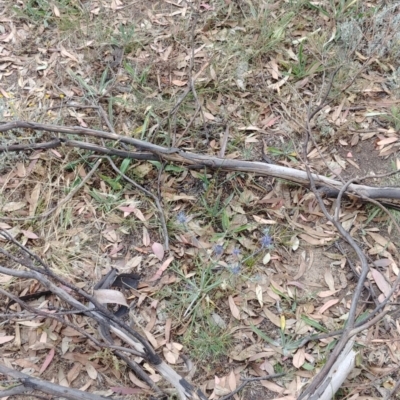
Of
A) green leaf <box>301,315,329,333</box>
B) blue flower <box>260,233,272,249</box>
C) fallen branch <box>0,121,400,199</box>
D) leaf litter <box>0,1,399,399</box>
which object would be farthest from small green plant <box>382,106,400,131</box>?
green leaf <box>301,315,329,333</box>

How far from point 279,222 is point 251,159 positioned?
0.39m

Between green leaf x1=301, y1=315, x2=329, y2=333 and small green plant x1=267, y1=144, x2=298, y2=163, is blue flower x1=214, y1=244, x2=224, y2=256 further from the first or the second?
small green plant x1=267, y1=144, x2=298, y2=163

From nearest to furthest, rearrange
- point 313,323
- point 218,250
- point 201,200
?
1. point 313,323
2. point 218,250
3. point 201,200

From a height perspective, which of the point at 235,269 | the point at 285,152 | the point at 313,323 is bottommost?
the point at 313,323

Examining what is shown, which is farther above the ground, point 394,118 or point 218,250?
point 394,118

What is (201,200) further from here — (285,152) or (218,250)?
(285,152)

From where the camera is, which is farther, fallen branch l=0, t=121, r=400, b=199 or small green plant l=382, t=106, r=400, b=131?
small green plant l=382, t=106, r=400, b=131

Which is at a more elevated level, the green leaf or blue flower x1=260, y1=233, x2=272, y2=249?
→ blue flower x1=260, y1=233, x2=272, y2=249

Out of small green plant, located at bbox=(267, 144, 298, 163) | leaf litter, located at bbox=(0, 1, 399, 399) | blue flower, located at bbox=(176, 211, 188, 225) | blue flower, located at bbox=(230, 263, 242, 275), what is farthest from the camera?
small green plant, located at bbox=(267, 144, 298, 163)

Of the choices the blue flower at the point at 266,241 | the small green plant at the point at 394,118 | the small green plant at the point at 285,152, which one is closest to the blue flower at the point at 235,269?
the blue flower at the point at 266,241

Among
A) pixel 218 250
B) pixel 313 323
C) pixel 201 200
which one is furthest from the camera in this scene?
pixel 201 200

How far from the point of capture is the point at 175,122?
2.56 m

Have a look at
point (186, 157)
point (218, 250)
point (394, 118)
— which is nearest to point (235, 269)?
point (218, 250)

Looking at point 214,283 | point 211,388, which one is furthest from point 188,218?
point 211,388
